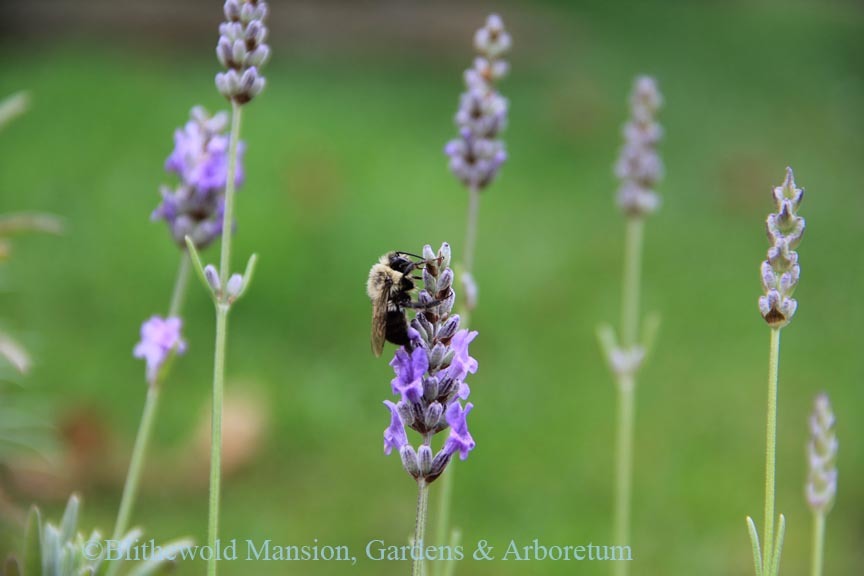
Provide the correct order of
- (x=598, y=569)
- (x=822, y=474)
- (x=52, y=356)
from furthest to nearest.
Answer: (x=52, y=356) → (x=598, y=569) → (x=822, y=474)

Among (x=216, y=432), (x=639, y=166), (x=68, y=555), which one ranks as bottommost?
(x=68, y=555)

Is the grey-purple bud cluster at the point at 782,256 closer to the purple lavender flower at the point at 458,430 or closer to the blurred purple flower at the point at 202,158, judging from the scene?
the purple lavender flower at the point at 458,430

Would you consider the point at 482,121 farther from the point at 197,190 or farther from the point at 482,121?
the point at 197,190

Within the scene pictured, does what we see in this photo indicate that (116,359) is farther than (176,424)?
Yes

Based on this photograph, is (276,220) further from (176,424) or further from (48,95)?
(48,95)

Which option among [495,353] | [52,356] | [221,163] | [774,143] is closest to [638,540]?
[495,353]

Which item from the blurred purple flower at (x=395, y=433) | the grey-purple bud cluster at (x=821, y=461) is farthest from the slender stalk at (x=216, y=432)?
the grey-purple bud cluster at (x=821, y=461)

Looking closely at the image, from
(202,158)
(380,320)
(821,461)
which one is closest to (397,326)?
(380,320)

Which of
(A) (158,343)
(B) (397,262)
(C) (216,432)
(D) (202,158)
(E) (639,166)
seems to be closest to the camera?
(C) (216,432)
